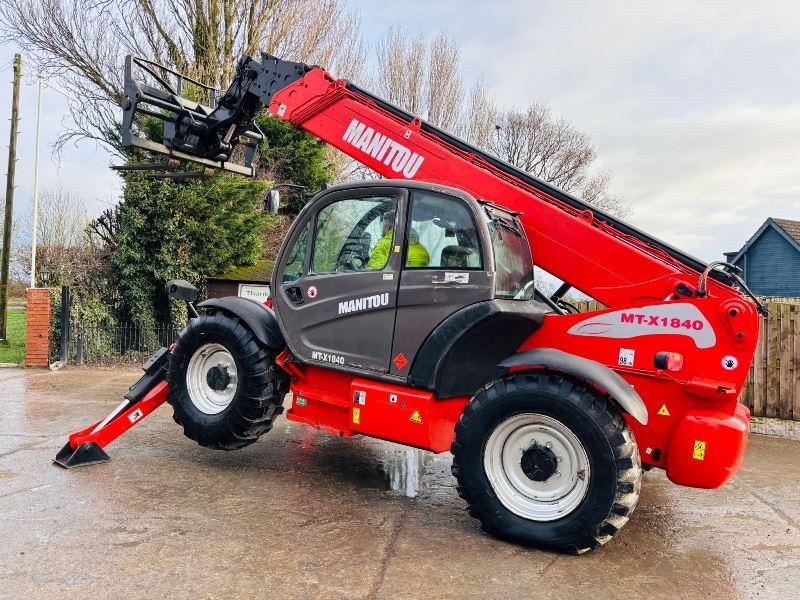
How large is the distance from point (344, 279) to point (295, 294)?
0.52 meters

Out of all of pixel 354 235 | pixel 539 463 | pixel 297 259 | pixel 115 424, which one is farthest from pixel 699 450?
pixel 115 424

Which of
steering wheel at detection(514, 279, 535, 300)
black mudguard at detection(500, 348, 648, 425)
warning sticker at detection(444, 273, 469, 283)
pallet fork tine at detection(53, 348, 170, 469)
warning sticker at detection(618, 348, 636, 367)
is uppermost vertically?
warning sticker at detection(444, 273, 469, 283)

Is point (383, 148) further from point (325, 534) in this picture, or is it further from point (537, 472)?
point (325, 534)

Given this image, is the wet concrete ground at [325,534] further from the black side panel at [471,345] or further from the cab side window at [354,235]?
the cab side window at [354,235]

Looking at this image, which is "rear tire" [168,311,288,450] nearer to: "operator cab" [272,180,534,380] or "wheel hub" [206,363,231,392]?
"wheel hub" [206,363,231,392]

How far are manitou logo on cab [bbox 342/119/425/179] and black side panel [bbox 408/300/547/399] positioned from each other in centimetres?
163

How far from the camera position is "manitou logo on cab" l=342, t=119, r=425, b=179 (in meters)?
5.25

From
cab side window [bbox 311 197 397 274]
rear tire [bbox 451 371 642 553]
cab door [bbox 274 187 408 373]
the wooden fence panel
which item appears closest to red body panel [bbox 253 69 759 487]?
cab door [bbox 274 187 408 373]

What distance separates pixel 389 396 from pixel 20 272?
25.9 metres

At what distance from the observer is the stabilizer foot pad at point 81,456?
5.36m

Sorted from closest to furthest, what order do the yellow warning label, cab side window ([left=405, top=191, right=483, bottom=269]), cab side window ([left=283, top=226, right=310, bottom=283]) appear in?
the yellow warning label → cab side window ([left=405, top=191, right=483, bottom=269]) → cab side window ([left=283, top=226, right=310, bottom=283])

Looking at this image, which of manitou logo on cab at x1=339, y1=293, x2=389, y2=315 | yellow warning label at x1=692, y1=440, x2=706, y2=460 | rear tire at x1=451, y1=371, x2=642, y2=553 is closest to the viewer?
rear tire at x1=451, y1=371, x2=642, y2=553

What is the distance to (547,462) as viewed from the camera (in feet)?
12.9

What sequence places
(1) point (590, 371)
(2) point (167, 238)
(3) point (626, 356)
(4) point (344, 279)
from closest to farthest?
(1) point (590, 371) → (3) point (626, 356) → (4) point (344, 279) → (2) point (167, 238)
